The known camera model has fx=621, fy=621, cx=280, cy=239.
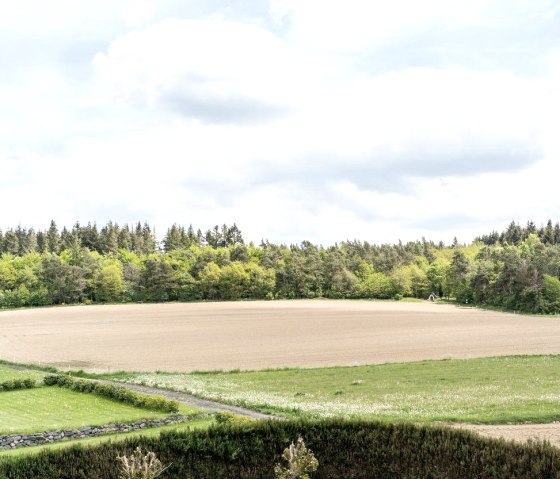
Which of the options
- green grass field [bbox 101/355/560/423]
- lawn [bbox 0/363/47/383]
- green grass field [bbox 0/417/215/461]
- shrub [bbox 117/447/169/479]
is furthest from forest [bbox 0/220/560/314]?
shrub [bbox 117/447/169/479]

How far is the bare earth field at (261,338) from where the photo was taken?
61.2 metres

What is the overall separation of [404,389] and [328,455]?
22.1 m

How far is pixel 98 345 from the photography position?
7781 cm

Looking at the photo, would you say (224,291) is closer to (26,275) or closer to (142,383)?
(26,275)

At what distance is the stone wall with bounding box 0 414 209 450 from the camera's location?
23984 mm

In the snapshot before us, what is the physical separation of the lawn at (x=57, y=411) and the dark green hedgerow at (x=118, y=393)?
1.30 feet

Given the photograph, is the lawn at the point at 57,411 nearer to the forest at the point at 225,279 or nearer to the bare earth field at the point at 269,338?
the bare earth field at the point at 269,338

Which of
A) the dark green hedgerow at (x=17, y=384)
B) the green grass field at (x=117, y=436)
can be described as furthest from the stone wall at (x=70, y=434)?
the dark green hedgerow at (x=17, y=384)

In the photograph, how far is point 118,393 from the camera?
35219 mm

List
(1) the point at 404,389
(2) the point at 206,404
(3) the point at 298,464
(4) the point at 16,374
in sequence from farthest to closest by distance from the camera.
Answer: (4) the point at 16,374
(1) the point at 404,389
(2) the point at 206,404
(3) the point at 298,464

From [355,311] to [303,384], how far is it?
92214 millimetres

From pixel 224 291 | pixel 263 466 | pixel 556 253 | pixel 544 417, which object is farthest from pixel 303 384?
pixel 224 291

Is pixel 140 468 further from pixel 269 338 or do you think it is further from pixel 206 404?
pixel 269 338

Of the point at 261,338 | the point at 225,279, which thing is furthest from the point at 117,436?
the point at 225,279
